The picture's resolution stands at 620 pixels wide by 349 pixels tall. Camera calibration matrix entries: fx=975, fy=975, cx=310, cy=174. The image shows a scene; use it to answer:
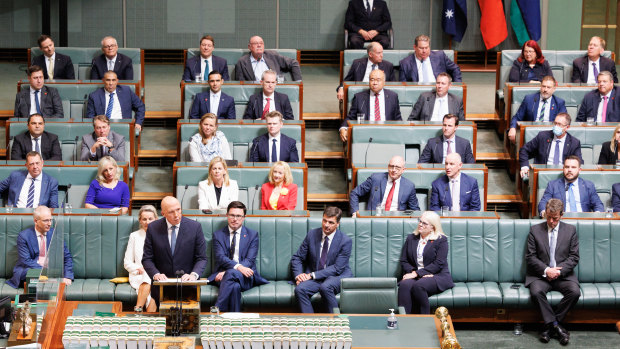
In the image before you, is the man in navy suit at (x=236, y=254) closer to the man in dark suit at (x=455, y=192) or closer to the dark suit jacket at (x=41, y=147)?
the man in dark suit at (x=455, y=192)

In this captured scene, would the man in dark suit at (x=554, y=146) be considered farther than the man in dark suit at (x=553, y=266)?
Yes

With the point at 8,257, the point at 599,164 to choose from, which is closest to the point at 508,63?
the point at 599,164

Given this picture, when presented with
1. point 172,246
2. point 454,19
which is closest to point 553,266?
point 172,246

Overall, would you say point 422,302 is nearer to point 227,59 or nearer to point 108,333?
point 108,333

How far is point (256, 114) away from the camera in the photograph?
851 cm

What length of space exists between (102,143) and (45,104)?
1.14 meters

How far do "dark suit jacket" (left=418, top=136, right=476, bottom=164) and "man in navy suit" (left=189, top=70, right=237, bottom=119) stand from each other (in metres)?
1.75

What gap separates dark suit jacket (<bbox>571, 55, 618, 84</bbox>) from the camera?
937 cm

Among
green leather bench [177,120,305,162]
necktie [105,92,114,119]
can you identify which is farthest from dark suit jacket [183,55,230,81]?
green leather bench [177,120,305,162]

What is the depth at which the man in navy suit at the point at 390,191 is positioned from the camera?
7328 millimetres

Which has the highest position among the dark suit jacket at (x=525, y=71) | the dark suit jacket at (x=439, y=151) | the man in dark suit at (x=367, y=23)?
the man in dark suit at (x=367, y=23)

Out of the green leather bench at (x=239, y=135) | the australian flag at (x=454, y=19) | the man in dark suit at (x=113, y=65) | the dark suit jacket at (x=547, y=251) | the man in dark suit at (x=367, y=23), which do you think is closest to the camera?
the dark suit jacket at (x=547, y=251)

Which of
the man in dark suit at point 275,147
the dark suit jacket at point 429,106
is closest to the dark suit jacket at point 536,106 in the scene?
the dark suit jacket at point 429,106

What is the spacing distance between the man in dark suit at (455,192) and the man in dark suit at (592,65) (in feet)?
8.59
